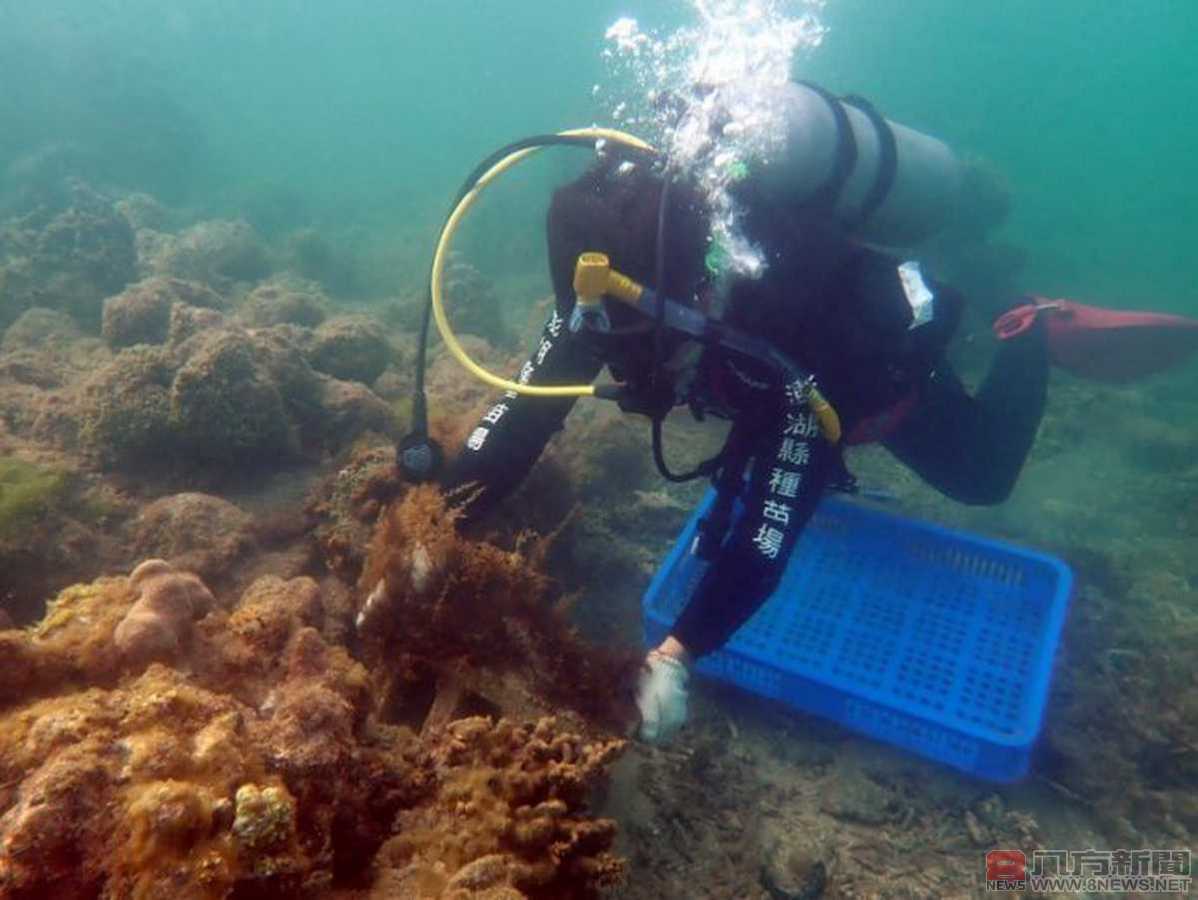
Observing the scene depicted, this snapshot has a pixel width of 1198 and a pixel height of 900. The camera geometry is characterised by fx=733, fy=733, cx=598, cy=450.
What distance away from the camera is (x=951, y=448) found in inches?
202

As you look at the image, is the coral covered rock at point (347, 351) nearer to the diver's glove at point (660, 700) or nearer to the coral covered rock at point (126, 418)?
the coral covered rock at point (126, 418)

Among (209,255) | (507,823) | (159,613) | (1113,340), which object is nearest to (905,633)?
(507,823)

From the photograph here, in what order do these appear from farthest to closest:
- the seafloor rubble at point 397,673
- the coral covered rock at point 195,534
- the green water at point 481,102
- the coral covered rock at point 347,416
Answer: the green water at point 481,102 → the coral covered rock at point 347,416 → the coral covered rock at point 195,534 → the seafloor rubble at point 397,673

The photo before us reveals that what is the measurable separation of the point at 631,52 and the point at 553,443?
308 cm

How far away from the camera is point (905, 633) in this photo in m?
4.63

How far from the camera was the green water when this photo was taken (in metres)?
23.1

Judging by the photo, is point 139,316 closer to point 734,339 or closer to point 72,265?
point 72,265

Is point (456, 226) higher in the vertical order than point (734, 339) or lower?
higher

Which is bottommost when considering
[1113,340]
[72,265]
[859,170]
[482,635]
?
[72,265]

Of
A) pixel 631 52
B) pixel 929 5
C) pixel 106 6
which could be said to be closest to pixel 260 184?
pixel 631 52

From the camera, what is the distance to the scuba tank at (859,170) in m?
3.92

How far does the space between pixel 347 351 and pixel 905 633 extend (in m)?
5.03

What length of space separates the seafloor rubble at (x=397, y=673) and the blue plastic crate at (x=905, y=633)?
0.31 metres

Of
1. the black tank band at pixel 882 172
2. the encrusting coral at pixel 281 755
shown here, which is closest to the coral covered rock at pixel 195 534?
the encrusting coral at pixel 281 755
